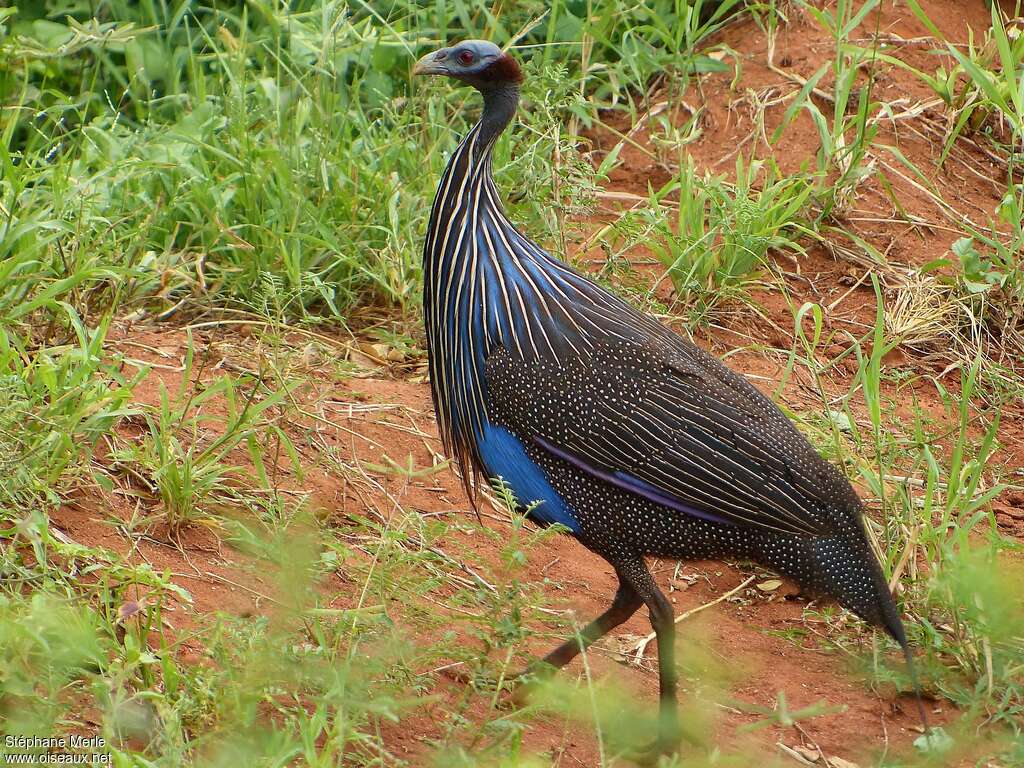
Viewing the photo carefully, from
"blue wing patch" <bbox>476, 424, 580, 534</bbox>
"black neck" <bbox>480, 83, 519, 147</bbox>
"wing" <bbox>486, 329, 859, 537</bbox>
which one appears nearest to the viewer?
"wing" <bbox>486, 329, 859, 537</bbox>

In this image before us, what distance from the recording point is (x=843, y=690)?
366 centimetres

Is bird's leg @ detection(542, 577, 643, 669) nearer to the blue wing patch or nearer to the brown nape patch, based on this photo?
the blue wing patch

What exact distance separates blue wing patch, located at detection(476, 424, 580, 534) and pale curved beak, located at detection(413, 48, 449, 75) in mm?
986

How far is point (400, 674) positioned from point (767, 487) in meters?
1.00

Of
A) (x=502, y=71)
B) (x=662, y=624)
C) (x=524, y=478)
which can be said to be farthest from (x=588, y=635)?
(x=502, y=71)

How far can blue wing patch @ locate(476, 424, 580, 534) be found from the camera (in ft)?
11.3

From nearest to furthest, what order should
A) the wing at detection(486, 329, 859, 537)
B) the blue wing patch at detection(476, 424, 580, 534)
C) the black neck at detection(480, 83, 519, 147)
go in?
1. the wing at detection(486, 329, 859, 537)
2. the blue wing patch at detection(476, 424, 580, 534)
3. the black neck at detection(480, 83, 519, 147)

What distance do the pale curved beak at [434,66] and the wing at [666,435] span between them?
Answer: 0.82 metres

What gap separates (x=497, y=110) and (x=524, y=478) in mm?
1002

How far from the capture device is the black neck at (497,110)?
366cm

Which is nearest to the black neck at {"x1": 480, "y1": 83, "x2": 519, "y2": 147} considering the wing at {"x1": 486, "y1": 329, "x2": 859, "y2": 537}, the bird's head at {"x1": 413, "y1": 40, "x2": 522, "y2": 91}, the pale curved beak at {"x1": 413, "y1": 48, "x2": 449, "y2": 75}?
the bird's head at {"x1": 413, "y1": 40, "x2": 522, "y2": 91}

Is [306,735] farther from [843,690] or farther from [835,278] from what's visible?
[835,278]

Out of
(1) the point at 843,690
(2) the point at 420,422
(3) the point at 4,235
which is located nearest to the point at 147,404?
(3) the point at 4,235

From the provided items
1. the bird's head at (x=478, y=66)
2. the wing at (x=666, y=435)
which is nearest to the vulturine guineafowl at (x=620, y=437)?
the wing at (x=666, y=435)
